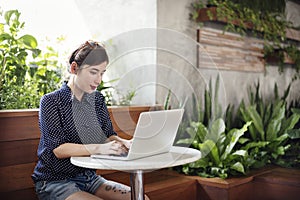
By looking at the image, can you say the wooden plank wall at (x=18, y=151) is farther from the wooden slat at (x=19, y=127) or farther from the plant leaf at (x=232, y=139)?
the plant leaf at (x=232, y=139)

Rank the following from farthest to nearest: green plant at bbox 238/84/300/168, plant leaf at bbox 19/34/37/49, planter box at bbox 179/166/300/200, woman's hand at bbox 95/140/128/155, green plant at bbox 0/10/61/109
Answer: green plant at bbox 238/84/300/168 → planter box at bbox 179/166/300/200 → plant leaf at bbox 19/34/37/49 → green plant at bbox 0/10/61/109 → woman's hand at bbox 95/140/128/155

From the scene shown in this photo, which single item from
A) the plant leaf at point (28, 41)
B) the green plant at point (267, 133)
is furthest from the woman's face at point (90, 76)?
the green plant at point (267, 133)

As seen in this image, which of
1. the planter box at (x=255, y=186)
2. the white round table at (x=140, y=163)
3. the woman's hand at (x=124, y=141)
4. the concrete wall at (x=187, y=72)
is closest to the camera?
the white round table at (x=140, y=163)

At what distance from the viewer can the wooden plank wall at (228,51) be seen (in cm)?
390

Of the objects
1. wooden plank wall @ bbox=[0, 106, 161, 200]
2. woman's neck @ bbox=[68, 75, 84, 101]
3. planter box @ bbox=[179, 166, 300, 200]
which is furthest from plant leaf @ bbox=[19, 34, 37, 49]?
planter box @ bbox=[179, 166, 300, 200]

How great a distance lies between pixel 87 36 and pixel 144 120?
1.94 meters

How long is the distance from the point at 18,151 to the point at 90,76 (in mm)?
792

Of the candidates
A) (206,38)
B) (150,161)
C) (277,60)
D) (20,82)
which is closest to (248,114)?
(206,38)

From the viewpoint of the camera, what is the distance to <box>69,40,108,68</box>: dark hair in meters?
1.97

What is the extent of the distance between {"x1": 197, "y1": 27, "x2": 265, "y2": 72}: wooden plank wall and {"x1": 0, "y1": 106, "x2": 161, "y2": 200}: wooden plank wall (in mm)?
1607

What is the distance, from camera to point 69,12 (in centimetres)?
357

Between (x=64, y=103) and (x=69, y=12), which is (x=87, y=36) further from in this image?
(x=64, y=103)

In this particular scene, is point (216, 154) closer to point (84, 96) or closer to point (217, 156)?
point (217, 156)

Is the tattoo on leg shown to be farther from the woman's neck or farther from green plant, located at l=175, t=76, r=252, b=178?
green plant, located at l=175, t=76, r=252, b=178
